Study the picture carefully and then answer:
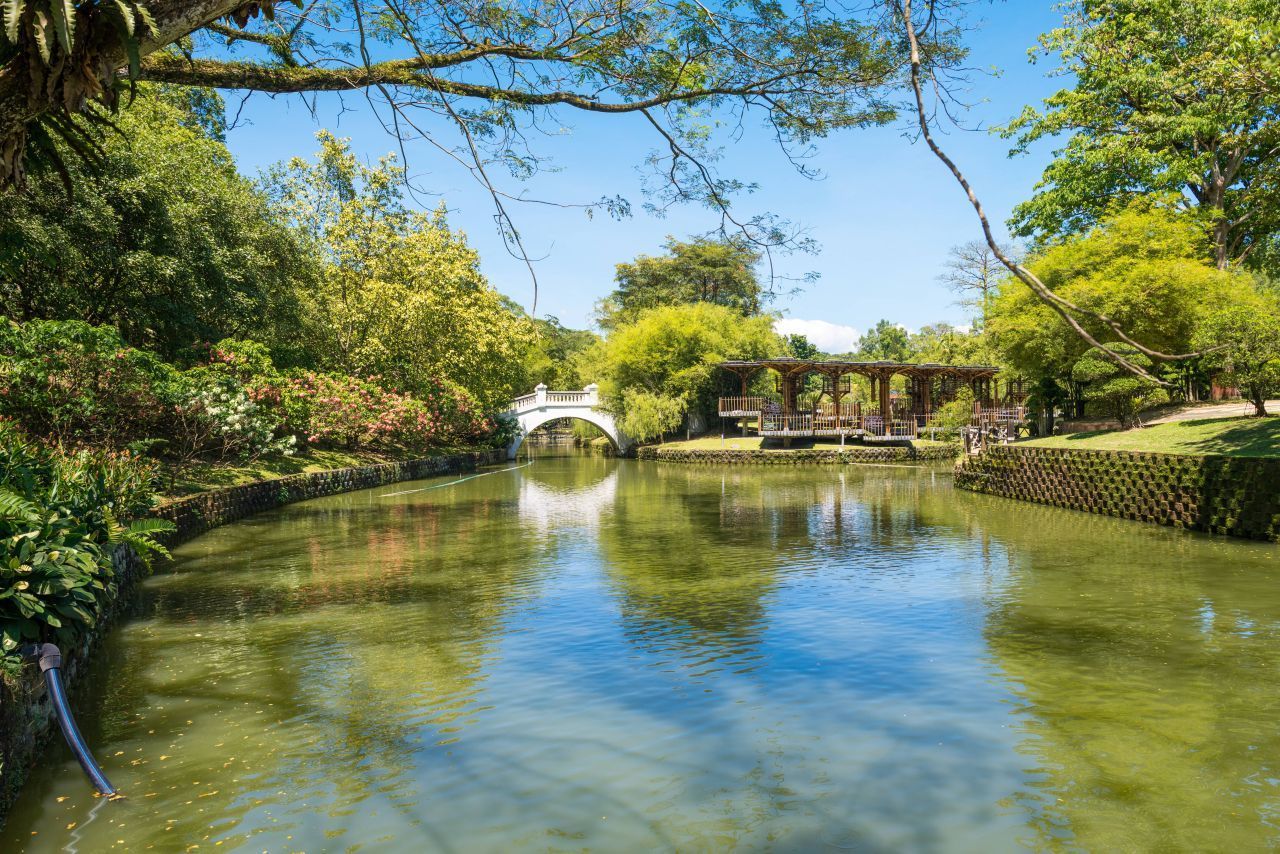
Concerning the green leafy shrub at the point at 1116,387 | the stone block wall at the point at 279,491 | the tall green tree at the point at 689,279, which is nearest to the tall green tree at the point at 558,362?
the tall green tree at the point at 689,279

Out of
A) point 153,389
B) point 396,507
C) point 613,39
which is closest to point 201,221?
point 153,389

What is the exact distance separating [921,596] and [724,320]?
39698 millimetres

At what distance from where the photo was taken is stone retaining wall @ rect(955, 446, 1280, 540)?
13062mm

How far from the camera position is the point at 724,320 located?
48.5 metres

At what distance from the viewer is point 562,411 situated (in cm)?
4647

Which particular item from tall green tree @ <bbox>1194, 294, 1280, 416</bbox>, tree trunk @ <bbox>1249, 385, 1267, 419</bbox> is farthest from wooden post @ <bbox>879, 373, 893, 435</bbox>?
tall green tree @ <bbox>1194, 294, 1280, 416</bbox>

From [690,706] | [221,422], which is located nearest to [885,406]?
[221,422]

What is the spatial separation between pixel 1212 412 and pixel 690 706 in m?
21.0

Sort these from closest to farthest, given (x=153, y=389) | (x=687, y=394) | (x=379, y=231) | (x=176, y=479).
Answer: (x=153, y=389)
(x=176, y=479)
(x=379, y=231)
(x=687, y=394)

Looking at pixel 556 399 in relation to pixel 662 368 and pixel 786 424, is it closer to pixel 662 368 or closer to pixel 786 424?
pixel 662 368

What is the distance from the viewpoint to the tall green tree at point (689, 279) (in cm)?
5731

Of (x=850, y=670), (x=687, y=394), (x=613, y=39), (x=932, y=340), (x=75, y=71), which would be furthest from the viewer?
(x=932, y=340)

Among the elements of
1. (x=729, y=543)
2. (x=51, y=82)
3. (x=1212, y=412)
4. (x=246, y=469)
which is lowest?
(x=729, y=543)

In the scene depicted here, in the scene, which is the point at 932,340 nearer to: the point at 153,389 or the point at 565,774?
the point at 153,389
